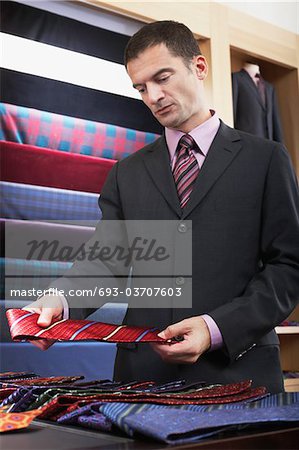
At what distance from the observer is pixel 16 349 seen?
7.00ft

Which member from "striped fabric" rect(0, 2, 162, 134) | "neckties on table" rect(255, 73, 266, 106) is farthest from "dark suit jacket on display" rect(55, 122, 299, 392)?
"neckties on table" rect(255, 73, 266, 106)

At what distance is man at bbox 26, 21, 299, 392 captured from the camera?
1322 mm

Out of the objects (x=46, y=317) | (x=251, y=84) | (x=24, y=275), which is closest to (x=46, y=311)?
(x=46, y=317)

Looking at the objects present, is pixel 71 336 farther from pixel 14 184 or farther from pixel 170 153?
pixel 14 184

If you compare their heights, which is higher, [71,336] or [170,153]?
[170,153]

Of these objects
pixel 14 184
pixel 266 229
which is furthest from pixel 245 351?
pixel 14 184

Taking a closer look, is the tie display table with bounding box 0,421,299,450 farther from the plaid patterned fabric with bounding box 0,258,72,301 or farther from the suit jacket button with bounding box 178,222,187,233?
the plaid patterned fabric with bounding box 0,258,72,301

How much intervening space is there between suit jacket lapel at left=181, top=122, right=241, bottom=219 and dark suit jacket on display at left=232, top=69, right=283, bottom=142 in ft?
5.31

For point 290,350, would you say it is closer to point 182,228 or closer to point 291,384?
point 291,384

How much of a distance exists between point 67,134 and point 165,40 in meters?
0.96

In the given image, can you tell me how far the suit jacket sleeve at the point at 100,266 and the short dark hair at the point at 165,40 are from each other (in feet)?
1.12

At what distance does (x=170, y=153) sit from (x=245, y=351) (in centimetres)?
57

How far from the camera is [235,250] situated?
1438 millimetres

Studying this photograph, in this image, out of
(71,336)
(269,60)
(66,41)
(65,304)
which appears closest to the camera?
(71,336)
